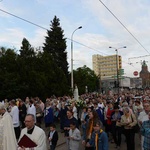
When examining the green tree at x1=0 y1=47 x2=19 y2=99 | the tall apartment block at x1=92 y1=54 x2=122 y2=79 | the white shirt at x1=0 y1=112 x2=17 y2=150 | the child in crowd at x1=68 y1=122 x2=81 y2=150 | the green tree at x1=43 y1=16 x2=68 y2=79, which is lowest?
the child in crowd at x1=68 y1=122 x2=81 y2=150

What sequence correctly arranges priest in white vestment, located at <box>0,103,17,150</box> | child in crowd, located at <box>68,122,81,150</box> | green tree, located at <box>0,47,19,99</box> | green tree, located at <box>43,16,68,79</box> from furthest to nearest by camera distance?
1. green tree, located at <box>43,16,68,79</box>
2. green tree, located at <box>0,47,19,99</box>
3. child in crowd, located at <box>68,122,81,150</box>
4. priest in white vestment, located at <box>0,103,17,150</box>

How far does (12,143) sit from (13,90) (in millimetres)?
17769

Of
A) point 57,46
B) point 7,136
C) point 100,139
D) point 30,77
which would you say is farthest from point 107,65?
point 7,136

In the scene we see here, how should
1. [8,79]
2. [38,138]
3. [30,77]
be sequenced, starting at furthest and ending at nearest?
[30,77] → [8,79] → [38,138]

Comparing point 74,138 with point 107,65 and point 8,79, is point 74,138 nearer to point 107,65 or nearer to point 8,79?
point 8,79

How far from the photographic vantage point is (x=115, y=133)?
412 inches

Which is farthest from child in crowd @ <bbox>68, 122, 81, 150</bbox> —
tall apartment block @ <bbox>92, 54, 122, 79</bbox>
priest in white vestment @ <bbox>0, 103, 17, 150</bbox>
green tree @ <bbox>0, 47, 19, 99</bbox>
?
tall apartment block @ <bbox>92, 54, 122, 79</bbox>

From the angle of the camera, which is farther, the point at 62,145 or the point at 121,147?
the point at 62,145

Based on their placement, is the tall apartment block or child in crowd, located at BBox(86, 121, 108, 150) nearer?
child in crowd, located at BBox(86, 121, 108, 150)

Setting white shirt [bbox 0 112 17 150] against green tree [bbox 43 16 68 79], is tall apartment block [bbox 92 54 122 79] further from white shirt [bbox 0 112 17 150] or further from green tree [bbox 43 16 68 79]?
white shirt [bbox 0 112 17 150]

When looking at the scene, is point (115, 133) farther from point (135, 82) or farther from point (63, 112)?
point (135, 82)

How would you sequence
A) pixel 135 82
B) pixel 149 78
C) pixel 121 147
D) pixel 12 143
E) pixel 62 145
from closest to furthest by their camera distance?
pixel 12 143 < pixel 121 147 < pixel 62 145 < pixel 135 82 < pixel 149 78

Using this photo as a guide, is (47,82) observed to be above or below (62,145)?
above

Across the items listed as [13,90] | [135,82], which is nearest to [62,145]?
[13,90]
